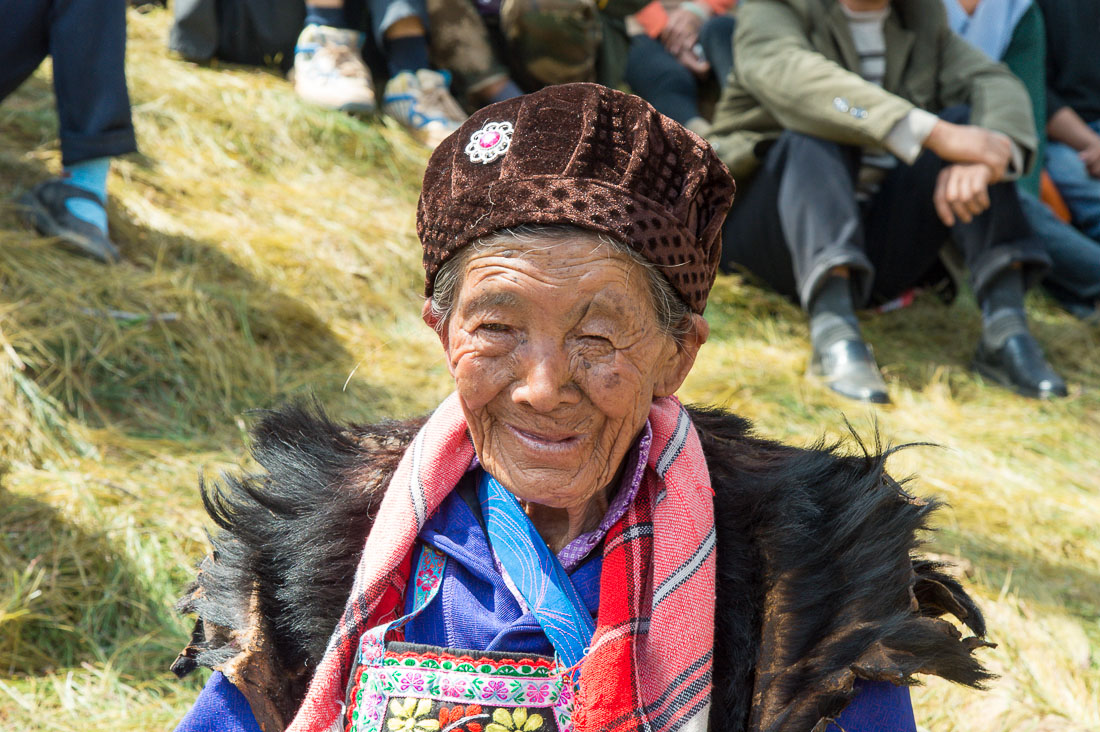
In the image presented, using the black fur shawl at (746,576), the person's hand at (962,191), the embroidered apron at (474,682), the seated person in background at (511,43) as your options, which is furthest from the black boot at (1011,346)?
the embroidered apron at (474,682)

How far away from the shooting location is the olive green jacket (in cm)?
399

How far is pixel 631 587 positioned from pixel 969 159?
3146 mm

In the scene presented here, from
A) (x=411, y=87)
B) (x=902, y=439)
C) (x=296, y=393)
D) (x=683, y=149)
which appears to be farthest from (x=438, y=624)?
(x=411, y=87)

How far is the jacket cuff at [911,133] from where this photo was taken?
13.1 feet

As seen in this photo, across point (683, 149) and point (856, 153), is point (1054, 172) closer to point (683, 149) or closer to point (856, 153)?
point (856, 153)

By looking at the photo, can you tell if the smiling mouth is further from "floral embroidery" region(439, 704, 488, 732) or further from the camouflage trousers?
the camouflage trousers

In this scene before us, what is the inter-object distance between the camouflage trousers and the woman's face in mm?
4036

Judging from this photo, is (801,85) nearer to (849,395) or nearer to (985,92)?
(985,92)

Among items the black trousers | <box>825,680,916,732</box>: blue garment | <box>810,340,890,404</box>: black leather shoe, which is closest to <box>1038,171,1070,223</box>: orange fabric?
the black trousers

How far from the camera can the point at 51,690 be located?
7.52 feet

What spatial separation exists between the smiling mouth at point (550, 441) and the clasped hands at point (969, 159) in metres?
3.05

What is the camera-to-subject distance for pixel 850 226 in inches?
159

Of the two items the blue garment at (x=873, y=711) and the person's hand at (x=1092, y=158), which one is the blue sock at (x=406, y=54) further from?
the blue garment at (x=873, y=711)

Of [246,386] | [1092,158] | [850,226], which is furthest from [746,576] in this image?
[1092,158]
